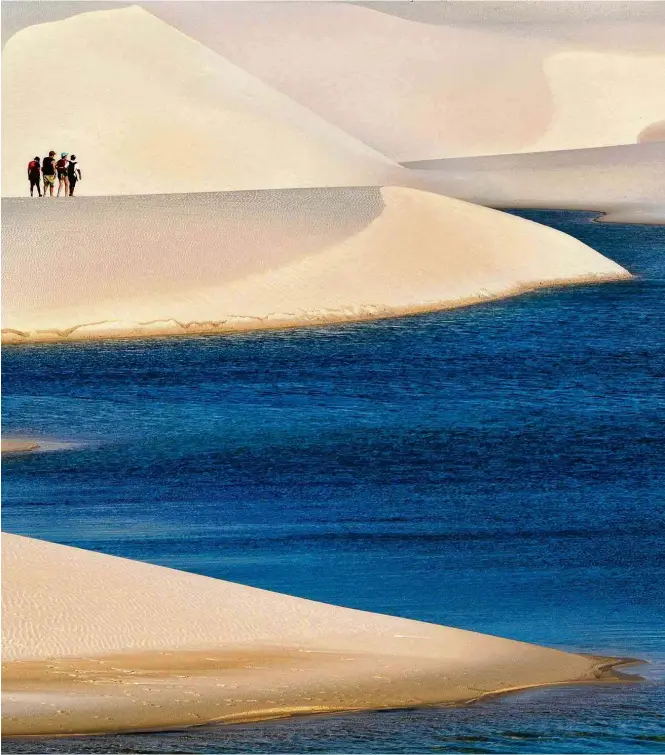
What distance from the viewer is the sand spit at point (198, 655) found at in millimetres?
10422

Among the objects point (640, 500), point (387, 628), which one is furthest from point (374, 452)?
point (387, 628)

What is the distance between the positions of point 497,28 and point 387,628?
115402 mm

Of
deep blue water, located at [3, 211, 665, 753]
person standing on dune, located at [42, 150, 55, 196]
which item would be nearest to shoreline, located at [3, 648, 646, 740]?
deep blue water, located at [3, 211, 665, 753]

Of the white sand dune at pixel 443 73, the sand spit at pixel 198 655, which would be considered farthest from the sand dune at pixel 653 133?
the sand spit at pixel 198 655

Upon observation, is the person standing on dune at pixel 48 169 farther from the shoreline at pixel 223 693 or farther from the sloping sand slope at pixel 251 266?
the shoreline at pixel 223 693

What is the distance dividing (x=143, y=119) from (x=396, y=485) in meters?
44.5

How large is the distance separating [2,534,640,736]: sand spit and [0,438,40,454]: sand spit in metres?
8.10

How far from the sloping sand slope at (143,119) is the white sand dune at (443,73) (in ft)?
107

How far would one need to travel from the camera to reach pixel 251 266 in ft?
126

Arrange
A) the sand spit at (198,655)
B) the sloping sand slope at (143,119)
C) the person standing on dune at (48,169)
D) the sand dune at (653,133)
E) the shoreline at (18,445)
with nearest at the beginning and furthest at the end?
1. the sand spit at (198,655)
2. the shoreline at (18,445)
3. the person standing on dune at (48,169)
4. the sloping sand slope at (143,119)
5. the sand dune at (653,133)

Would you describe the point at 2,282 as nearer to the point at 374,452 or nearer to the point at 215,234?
the point at 215,234

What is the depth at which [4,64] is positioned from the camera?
203 feet

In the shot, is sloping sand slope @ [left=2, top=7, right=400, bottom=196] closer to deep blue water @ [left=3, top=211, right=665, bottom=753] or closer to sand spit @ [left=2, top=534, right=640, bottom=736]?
deep blue water @ [left=3, top=211, right=665, bottom=753]

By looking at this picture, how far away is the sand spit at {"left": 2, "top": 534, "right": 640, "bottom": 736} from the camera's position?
10422mm
